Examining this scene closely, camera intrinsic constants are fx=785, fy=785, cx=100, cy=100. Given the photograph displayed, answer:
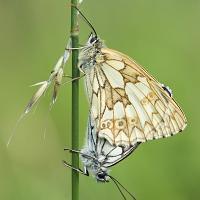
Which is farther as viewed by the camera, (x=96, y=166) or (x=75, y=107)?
(x=96, y=166)

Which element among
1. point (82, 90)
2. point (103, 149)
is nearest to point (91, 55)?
point (103, 149)

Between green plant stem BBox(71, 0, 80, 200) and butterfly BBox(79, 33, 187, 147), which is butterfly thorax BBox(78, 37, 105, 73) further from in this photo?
green plant stem BBox(71, 0, 80, 200)

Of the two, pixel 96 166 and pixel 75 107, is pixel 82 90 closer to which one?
pixel 96 166

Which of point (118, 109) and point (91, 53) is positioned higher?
point (91, 53)

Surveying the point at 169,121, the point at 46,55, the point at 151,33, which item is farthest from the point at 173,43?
the point at 169,121

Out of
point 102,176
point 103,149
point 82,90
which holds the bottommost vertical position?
point 102,176
